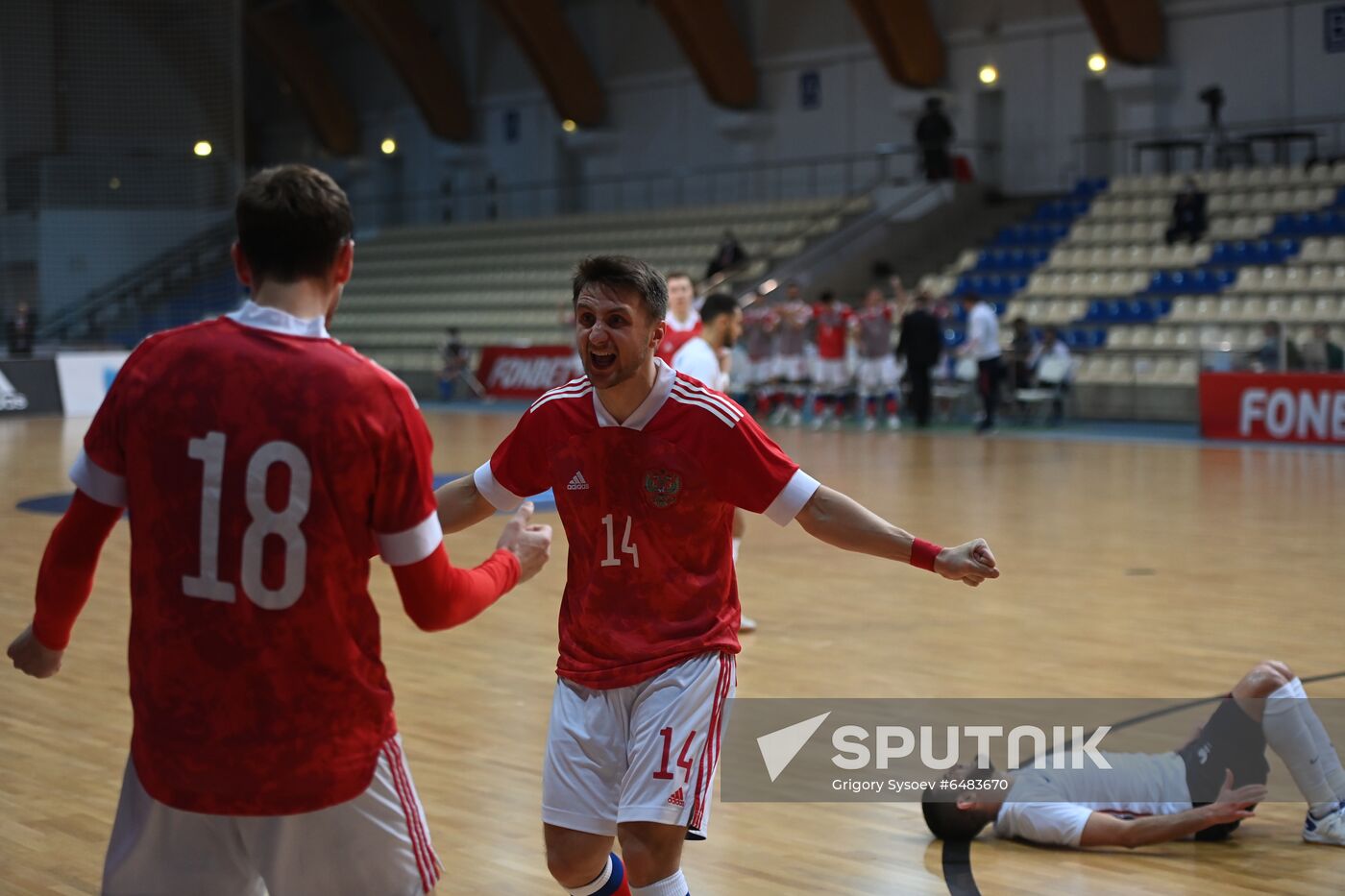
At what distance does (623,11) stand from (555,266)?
6721mm

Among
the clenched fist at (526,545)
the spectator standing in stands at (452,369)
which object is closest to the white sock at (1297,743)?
the clenched fist at (526,545)

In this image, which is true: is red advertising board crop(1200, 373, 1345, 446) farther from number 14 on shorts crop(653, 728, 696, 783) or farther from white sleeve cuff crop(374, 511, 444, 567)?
white sleeve cuff crop(374, 511, 444, 567)

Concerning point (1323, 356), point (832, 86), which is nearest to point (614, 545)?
point (1323, 356)

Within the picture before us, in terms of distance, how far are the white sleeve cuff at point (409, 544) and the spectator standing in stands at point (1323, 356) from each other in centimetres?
1702

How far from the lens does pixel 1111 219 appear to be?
81.8ft

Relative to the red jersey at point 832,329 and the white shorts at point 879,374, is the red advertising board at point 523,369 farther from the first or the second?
the white shorts at point 879,374

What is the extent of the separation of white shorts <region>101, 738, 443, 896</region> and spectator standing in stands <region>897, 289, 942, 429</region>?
18.9 meters

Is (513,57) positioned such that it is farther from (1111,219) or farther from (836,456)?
(836,456)

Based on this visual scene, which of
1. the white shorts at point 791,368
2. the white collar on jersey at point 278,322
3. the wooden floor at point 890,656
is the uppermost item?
the white collar on jersey at point 278,322

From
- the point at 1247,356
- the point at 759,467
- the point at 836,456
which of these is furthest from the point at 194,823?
the point at 1247,356

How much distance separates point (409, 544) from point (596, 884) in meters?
1.33

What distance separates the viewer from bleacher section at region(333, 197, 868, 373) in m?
28.5

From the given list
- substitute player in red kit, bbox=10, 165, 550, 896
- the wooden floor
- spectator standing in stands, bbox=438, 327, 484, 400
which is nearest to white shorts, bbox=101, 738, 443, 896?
substitute player in red kit, bbox=10, 165, 550, 896

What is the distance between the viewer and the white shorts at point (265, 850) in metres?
2.61
